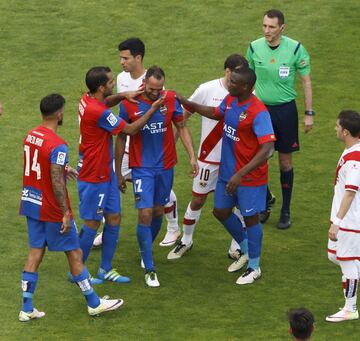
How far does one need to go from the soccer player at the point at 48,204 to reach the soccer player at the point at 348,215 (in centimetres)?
257

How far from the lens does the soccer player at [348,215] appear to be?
1208cm

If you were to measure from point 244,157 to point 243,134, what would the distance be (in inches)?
10.5

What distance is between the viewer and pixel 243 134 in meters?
13.1

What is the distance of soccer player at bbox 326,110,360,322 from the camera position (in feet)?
39.6

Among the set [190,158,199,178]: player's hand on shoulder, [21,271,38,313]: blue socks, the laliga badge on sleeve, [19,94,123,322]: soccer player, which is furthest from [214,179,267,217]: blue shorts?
[21,271,38,313]: blue socks

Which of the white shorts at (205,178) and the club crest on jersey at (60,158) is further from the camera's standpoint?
the white shorts at (205,178)

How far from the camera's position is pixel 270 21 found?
14.8 m

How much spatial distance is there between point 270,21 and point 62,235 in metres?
4.36

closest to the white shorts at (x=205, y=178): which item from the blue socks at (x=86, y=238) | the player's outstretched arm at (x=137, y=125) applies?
the player's outstretched arm at (x=137, y=125)

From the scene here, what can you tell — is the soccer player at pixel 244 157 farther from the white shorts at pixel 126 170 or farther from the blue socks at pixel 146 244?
the white shorts at pixel 126 170

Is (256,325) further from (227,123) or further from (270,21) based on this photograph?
(270,21)

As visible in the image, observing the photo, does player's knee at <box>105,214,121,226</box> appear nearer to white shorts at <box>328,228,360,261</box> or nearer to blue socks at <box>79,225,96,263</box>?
blue socks at <box>79,225,96,263</box>

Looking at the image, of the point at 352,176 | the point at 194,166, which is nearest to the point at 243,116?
the point at 194,166

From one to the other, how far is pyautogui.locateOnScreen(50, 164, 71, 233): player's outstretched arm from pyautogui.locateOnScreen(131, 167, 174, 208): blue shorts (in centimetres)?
144
